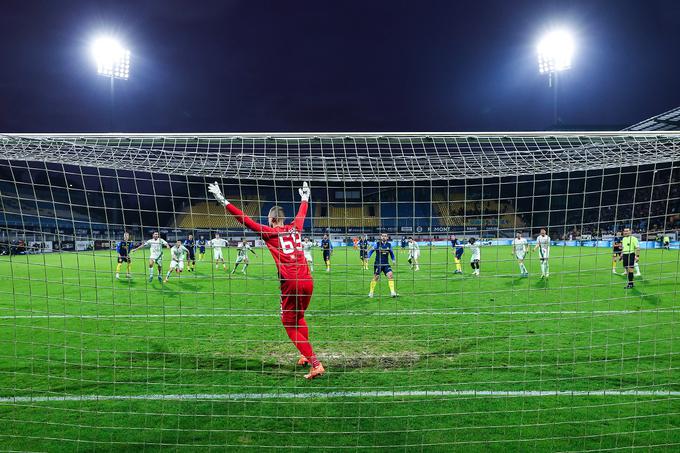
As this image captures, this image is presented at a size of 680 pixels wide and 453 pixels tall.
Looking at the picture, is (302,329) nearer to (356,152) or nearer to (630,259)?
(356,152)

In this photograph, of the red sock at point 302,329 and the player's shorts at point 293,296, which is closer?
the player's shorts at point 293,296

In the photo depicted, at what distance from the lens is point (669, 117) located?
28.5m

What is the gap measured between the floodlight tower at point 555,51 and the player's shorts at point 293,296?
33338 millimetres

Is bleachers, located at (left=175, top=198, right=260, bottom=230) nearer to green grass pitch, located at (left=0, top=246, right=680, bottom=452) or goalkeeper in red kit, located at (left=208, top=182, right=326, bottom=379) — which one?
goalkeeper in red kit, located at (left=208, top=182, right=326, bottom=379)

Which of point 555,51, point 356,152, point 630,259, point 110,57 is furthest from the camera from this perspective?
point 555,51

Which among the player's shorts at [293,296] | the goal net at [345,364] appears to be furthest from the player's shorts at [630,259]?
the player's shorts at [293,296]

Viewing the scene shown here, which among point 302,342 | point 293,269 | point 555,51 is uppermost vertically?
point 555,51

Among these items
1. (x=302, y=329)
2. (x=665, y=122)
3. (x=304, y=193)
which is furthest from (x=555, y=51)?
(x=302, y=329)

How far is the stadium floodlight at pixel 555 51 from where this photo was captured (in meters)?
32.2

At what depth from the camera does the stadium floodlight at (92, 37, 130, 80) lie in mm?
31312

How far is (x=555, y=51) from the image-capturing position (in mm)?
32438

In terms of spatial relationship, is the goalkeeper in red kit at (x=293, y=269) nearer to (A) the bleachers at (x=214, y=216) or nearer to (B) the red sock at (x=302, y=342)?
(B) the red sock at (x=302, y=342)

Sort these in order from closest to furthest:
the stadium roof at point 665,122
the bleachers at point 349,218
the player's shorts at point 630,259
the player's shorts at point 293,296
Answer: the bleachers at point 349,218 → the player's shorts at point 293,296 → the player's shorts at point 630,259 → the stadium roof at point 665,122

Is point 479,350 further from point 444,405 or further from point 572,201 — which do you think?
point 572,201
